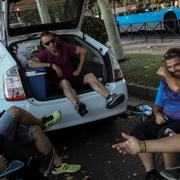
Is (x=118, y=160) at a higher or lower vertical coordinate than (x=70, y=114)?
lower

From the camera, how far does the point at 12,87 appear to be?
16.0ft

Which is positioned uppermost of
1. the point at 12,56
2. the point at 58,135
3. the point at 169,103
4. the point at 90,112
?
the point at 12,56

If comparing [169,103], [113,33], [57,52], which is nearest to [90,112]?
[57,52]

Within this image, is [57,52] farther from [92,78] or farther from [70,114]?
[70,114]

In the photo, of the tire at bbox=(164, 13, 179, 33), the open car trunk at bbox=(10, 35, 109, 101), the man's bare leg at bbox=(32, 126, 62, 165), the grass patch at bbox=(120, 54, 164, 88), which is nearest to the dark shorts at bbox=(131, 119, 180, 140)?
the man's bare leg at bbox=(32, 126, 62, 165)

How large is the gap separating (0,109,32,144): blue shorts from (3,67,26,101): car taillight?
408 millimetres

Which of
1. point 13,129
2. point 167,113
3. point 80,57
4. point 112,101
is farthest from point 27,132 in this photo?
point 80,57

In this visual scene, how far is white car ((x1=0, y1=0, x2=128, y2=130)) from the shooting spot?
4.93m

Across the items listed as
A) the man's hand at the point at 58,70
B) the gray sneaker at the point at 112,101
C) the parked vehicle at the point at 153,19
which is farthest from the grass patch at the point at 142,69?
the parked vehicle at the point at 153,19

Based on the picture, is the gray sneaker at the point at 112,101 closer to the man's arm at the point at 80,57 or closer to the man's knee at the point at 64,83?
the man's knee at the point at 64,83

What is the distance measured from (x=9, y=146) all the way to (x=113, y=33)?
6.76 metres

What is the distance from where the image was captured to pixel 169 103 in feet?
12.8

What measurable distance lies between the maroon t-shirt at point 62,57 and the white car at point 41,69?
0.60 feet

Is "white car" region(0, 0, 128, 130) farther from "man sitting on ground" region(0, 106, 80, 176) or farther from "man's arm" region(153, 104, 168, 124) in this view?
"man's arm" region(153, 104, 168, 124)
